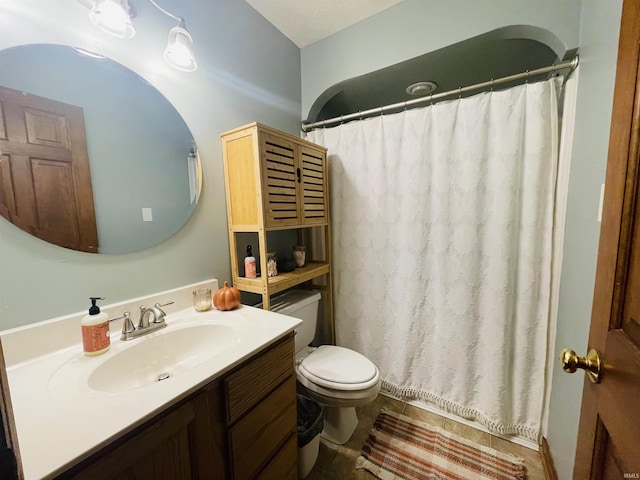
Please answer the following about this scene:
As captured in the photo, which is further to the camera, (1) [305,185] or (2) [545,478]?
(1) [305,185]

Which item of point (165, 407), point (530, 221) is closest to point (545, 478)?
point (530, 221)

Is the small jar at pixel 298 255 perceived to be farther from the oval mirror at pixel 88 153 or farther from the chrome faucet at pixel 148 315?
the chrome faucet at pixel 148 315

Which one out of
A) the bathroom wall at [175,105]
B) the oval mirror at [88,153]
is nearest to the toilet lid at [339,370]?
the bathroom wall at [175,105]

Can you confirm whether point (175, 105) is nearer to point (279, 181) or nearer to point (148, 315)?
point (279, 181)

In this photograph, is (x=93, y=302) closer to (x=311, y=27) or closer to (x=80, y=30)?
(x=80, y=30)

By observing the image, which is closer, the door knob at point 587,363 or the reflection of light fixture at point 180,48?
the door knob at point 587,363

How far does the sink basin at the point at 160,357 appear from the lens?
0.79m

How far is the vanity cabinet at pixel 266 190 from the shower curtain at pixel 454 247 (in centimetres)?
36

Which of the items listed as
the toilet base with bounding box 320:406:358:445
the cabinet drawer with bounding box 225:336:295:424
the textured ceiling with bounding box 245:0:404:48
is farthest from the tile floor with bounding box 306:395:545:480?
the textured ceiling with bounding box 245:0:404:48

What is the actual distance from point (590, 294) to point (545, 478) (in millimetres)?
986

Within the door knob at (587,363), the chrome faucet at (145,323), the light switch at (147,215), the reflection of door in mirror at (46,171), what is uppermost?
the reflection of door in mirror at (46,171)

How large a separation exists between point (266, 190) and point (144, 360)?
82 centimetres

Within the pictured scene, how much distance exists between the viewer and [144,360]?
0.89 m

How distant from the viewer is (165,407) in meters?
0.58
